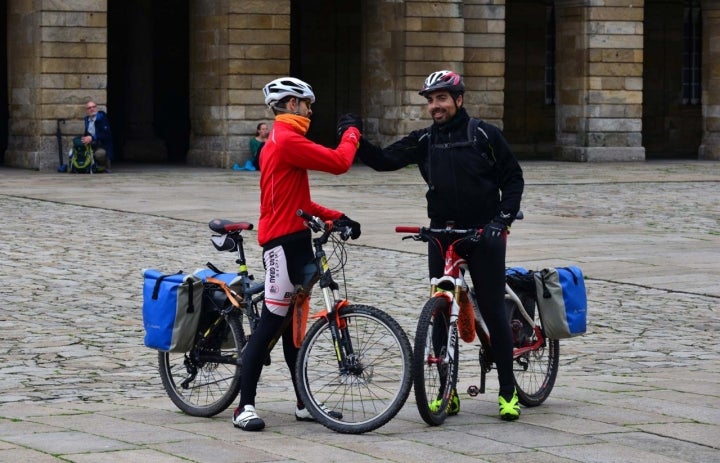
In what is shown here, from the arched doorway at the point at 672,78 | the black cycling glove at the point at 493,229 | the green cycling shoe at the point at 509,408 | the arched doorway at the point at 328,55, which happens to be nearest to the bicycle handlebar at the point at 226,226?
the black cycling glove at the point at 493,229

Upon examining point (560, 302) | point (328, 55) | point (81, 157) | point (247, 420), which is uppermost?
point (328, 55)

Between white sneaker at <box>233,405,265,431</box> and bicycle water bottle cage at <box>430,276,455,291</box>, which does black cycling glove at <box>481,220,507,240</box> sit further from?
white sneaker at <box>233,405,265,431</box>

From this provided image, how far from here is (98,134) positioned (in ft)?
94.5

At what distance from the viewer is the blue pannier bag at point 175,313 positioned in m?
7.65

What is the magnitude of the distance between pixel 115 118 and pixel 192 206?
16.5 metres

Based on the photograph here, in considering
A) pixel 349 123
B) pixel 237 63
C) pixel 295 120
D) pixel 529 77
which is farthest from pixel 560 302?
pixel 529 77

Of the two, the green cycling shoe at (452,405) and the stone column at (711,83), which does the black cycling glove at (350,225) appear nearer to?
the green cycling shoe at (452,405)

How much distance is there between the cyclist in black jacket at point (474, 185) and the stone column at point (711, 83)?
2958 centimetres

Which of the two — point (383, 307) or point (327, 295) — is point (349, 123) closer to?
point (327, 295)

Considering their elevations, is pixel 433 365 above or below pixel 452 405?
above

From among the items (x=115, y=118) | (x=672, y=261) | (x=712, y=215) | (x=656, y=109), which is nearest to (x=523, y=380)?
(x=672, y=261)

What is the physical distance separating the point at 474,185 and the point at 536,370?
104 centimetres

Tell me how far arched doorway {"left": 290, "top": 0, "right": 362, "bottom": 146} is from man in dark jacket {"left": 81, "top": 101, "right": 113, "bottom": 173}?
9.00 meters

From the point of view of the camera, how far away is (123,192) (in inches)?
925
